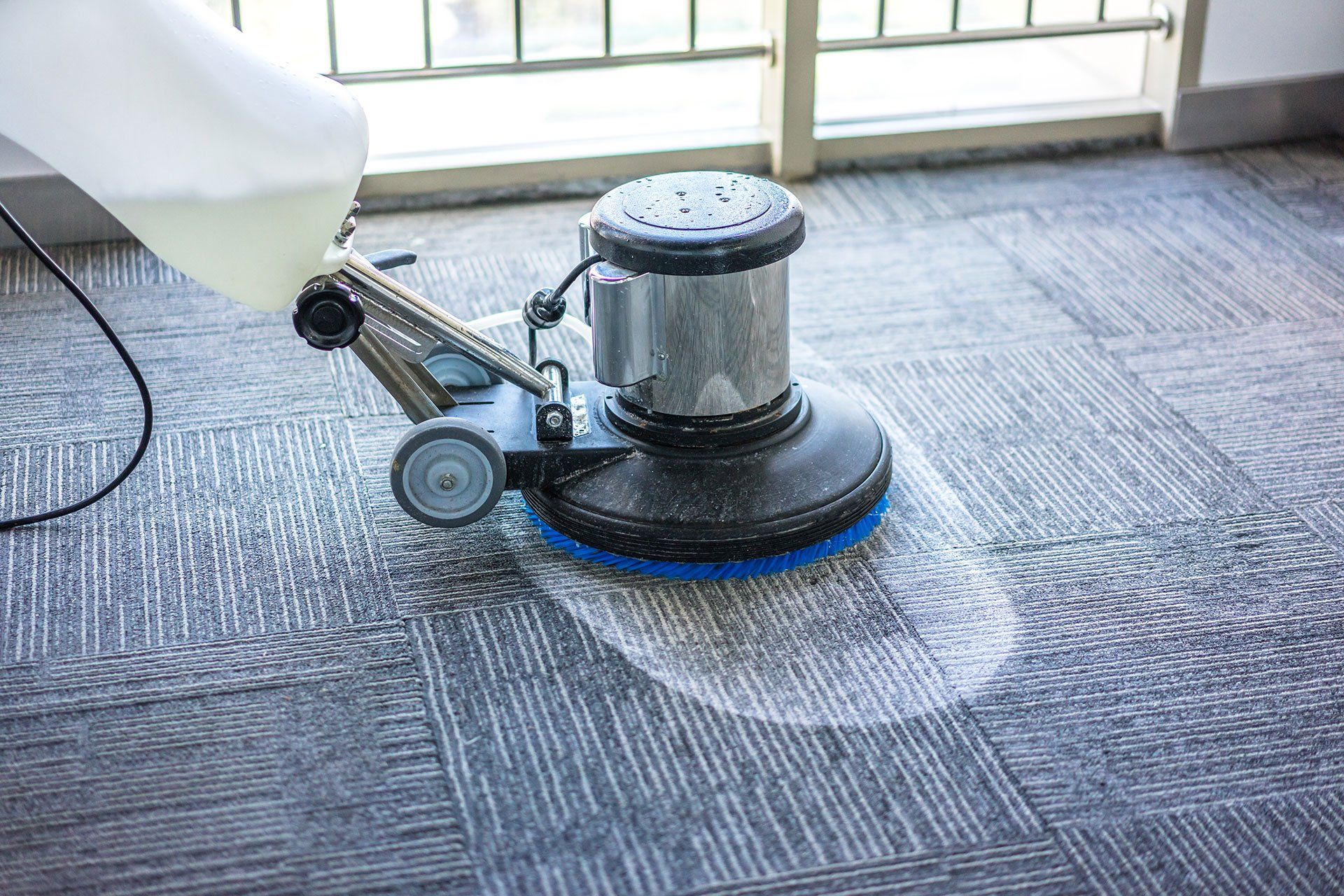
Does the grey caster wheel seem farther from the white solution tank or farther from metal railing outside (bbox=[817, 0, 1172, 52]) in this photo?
metal railing outside (bbox=[817, 0, 1172, 52])

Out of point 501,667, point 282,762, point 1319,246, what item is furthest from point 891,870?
point 1319,246

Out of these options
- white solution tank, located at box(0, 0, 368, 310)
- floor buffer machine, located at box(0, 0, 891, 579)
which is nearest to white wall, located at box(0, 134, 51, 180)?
floor buffer machine, located at box(0, 0, 891, 579)

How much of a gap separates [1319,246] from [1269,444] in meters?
0.82

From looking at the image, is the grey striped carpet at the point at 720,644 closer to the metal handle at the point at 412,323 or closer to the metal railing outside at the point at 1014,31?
the metal handle at the point at 412,323

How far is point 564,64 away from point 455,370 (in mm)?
1173

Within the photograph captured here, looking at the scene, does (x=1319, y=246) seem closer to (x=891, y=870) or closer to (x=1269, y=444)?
(x=1269, y=444)

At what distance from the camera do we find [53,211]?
2580mm

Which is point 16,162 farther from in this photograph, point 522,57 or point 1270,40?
point 1270,40

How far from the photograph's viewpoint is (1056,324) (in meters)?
2.35

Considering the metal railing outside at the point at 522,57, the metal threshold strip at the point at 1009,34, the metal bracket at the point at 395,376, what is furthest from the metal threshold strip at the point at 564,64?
the metal bracket at the point at 395,376

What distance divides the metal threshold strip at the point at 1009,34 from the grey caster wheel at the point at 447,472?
1.56 metres

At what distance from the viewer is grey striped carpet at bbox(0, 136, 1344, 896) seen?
1.32m

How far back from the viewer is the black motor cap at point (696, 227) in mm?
1612

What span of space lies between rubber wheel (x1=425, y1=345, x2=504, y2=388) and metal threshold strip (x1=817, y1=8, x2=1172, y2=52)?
1363 mm
